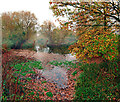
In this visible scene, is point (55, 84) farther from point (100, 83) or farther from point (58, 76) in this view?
point (100, 83)

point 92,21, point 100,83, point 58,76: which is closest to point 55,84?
point 58,76

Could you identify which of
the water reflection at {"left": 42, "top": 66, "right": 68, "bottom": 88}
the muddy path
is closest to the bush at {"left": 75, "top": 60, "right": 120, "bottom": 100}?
the muddy path

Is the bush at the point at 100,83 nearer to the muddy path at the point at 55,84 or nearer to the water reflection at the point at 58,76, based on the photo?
the muddy path at the point at 55,84

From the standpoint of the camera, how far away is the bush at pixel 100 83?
566 cm

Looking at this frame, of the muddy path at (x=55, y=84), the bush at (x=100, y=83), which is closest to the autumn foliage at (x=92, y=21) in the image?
the bush at (x=100, y=83)

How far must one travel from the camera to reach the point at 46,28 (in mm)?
23703

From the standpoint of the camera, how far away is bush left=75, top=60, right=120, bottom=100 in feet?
18.6

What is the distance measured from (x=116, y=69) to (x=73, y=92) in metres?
3.28

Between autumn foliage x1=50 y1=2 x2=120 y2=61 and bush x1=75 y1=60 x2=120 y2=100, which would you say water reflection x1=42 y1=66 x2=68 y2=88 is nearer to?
bush x1=75 y1=60 x2=120 y2=100

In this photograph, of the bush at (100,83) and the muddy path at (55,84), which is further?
the muddy path at (55,84)

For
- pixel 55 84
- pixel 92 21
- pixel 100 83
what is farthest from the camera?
pixel 92 21

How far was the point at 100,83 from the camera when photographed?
6.53 m

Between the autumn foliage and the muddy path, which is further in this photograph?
the autumn foliage

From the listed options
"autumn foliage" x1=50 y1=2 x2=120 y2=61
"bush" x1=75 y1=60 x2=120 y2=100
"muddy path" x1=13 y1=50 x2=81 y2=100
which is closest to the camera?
"bush" x1=75 y1=60 x2=120 y2=100
